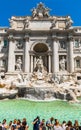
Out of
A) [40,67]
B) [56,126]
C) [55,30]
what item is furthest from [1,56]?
[56,126]

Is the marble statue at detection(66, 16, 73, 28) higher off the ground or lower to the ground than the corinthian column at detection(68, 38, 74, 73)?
higher

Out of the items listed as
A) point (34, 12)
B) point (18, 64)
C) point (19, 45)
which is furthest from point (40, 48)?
point (34, 12)

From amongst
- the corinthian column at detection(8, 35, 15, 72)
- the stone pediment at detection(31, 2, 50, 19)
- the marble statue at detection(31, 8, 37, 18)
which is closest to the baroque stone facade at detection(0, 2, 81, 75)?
the corinthian column at detection(8, 35, 15, 72)

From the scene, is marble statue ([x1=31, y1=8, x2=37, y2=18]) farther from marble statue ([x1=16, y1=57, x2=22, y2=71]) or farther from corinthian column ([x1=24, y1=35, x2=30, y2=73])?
marble statue ([x1=16, y1=57, x2=22, y2=71])

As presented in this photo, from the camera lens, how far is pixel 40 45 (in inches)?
1812

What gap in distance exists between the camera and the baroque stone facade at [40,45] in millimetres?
43531

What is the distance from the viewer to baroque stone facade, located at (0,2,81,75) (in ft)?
143

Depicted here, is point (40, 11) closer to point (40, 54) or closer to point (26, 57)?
point (40, 54)

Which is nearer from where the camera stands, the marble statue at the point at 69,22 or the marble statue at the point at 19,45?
the marble statue at the point at 19,45

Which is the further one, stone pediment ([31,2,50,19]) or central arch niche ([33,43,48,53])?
stone pediment ([31,2,50,19])

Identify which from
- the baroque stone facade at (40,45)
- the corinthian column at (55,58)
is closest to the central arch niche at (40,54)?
the baroque stone facade at (40,45)

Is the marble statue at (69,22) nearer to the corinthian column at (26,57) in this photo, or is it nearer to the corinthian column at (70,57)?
the corinthian column at (70,57)

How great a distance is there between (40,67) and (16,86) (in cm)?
992

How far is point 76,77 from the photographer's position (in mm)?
39875
